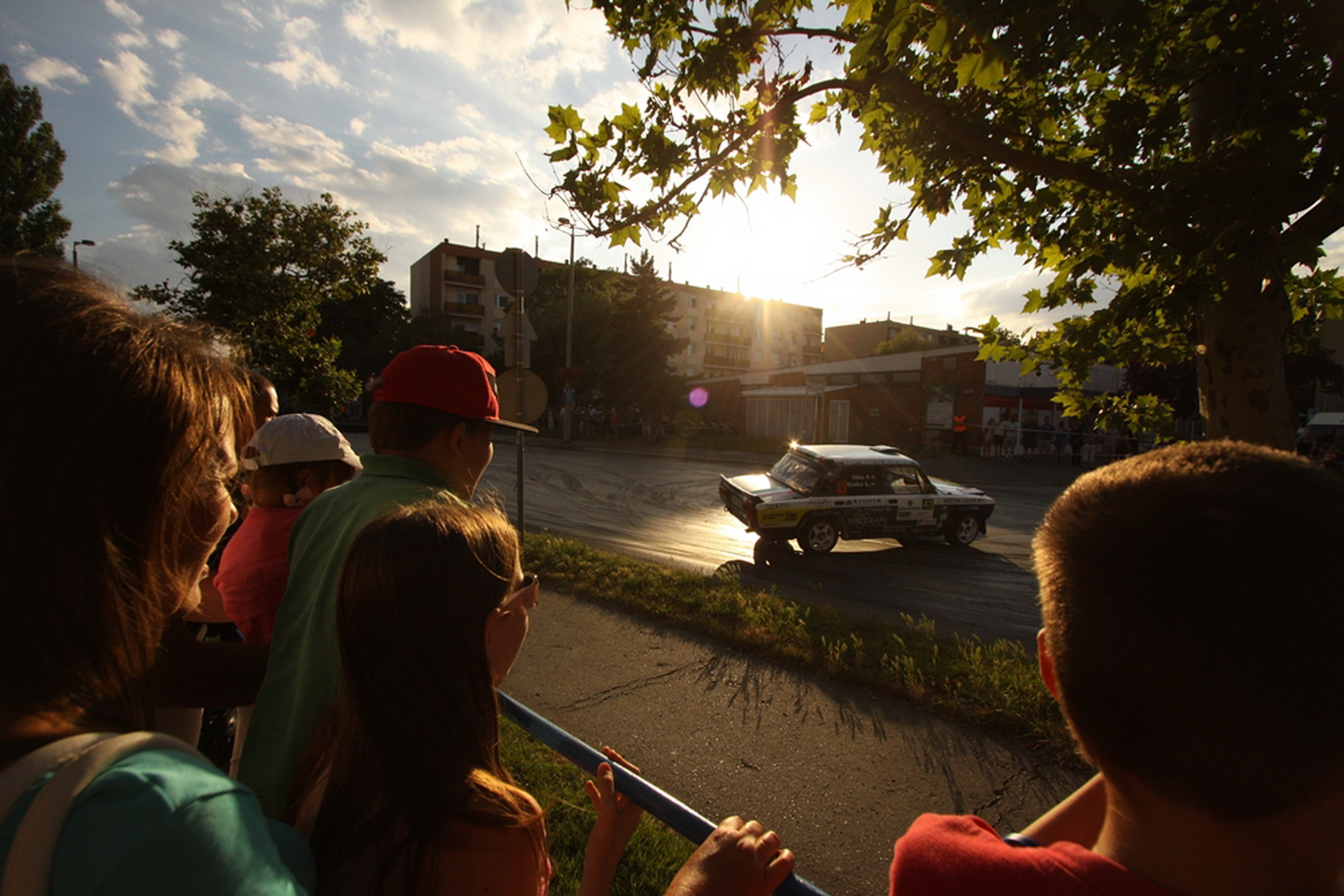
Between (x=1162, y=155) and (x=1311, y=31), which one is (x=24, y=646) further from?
(x=1162, y=155)

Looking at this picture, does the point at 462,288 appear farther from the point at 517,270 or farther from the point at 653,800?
the point at 653,800

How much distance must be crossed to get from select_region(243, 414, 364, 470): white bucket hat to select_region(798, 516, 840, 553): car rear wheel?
8.06 metres

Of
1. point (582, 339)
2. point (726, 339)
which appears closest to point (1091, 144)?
point (582, 339)

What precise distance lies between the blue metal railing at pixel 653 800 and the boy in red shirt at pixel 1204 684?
1.41ft

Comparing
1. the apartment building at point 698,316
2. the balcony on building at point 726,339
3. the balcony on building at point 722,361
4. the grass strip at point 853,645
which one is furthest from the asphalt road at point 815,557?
the balcony on building at point 726,339

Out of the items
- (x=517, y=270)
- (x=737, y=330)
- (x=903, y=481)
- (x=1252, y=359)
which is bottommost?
(x=903, y=481)

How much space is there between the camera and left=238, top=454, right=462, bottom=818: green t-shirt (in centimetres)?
149

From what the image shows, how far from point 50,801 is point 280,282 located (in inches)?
405

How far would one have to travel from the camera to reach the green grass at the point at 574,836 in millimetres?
2709

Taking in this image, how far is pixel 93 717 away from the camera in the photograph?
0.70 meters

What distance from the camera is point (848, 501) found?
1036 cm

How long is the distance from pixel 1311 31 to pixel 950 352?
1211 inches

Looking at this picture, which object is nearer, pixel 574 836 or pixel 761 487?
pixel 574 836

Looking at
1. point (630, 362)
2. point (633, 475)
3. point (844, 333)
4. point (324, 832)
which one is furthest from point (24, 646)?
point (844, 333)
